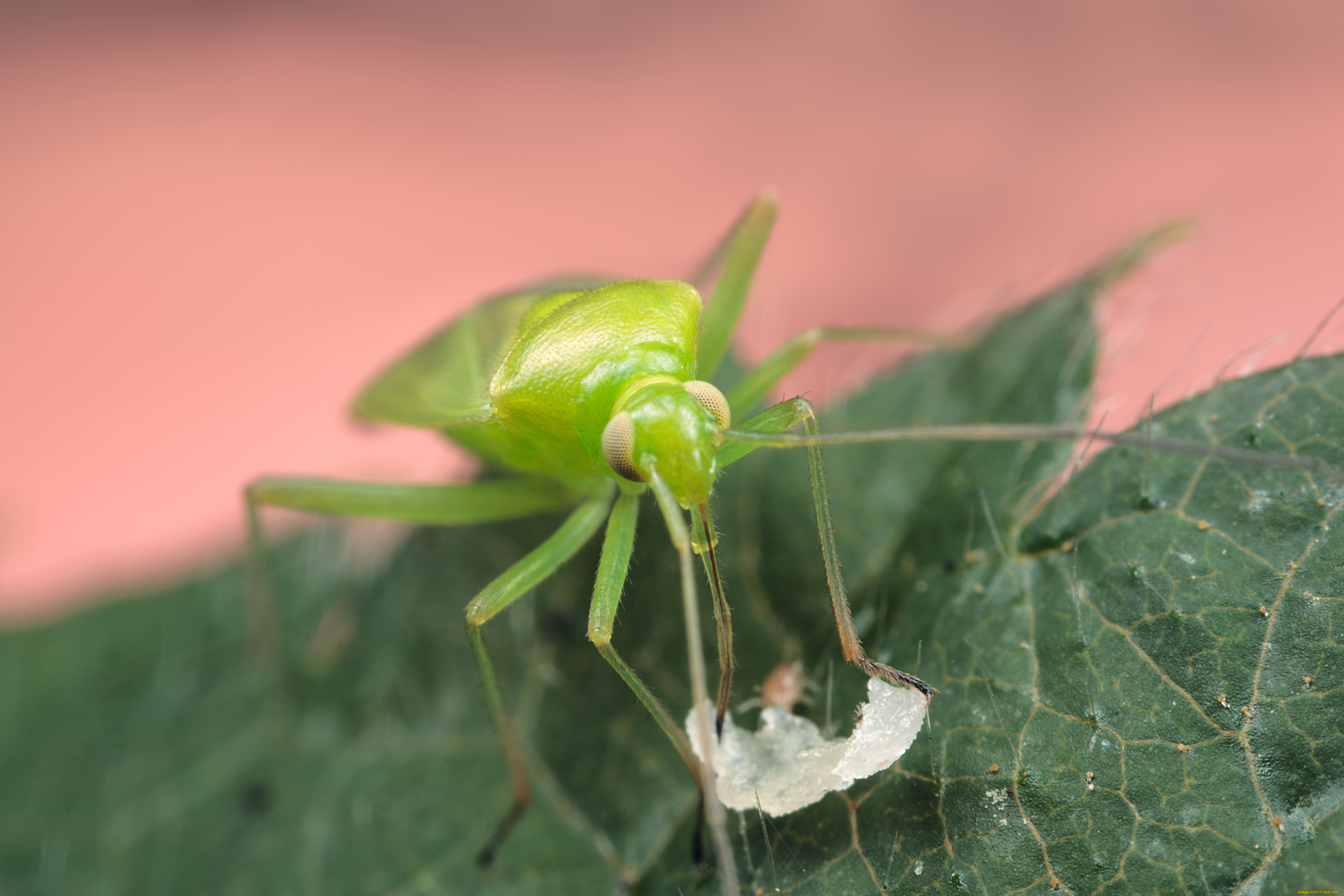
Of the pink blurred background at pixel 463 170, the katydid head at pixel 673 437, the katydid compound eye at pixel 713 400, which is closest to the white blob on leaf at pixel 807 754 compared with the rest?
the katydid head at pixel 673 437

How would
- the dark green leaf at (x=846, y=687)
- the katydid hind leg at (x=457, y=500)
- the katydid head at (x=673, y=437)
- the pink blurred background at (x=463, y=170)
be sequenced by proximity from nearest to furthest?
the dark green leaf at (x=846, y=687) → the katydid head at (x=673, y=437) → the katydid hind leg at (x=457, y=500) → the pink blurred background at (x=463, y=170)

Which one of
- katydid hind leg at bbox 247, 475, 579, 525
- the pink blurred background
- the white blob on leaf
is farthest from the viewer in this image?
the pink blurred background

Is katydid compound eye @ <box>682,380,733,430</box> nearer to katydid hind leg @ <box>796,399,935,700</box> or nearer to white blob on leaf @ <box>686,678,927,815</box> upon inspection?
katydid hind leg @ <box>796,399,935,700</box>

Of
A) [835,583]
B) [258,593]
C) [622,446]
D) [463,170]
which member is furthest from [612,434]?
[463,170]

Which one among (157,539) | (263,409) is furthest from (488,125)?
(157,539)

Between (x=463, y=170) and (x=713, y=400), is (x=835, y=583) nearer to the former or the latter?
(x=713, y=400)

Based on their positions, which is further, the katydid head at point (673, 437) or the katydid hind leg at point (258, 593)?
the katydid hind leg at point (258, 593)

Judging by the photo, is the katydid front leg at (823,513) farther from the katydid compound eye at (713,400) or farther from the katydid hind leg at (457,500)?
the katydid hind leg at (457,500)

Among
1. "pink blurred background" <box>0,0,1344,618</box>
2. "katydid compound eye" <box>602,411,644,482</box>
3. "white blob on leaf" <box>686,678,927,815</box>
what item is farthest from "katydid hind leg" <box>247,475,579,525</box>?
"pink blurred background" <box>0,0,1344,618</box>
